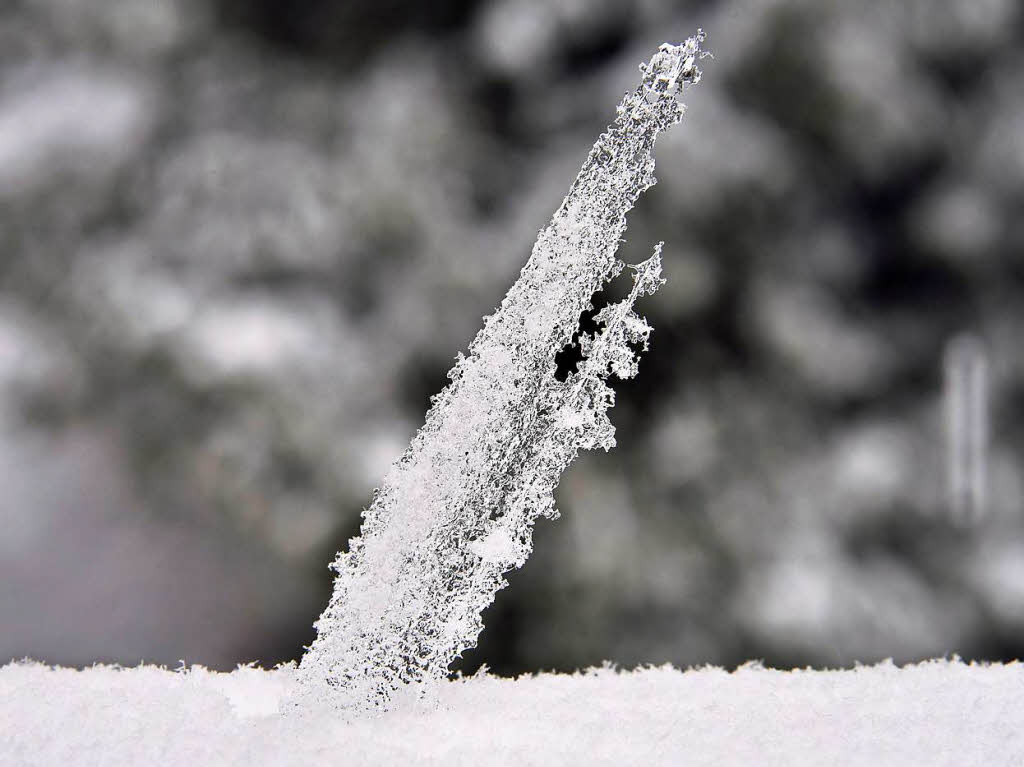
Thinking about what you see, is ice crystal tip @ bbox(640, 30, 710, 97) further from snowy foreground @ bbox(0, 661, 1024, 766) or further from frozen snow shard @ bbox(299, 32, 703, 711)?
snowy foreground @ bbox(0, 661, 1024, 766)

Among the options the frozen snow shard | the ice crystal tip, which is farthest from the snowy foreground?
the ice crystal tip

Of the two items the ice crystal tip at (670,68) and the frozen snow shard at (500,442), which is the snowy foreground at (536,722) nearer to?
the frozen snow shard at (500,442)

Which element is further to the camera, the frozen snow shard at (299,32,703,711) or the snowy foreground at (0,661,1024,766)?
the frozen snow shard at (299,32,703,711)

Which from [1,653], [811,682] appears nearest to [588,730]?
[811,682]

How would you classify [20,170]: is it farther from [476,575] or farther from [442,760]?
[442,760]

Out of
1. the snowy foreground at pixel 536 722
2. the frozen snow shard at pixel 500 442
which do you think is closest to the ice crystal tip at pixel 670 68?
the frozen snow shard at pixel 500 442

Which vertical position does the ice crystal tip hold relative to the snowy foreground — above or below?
above
